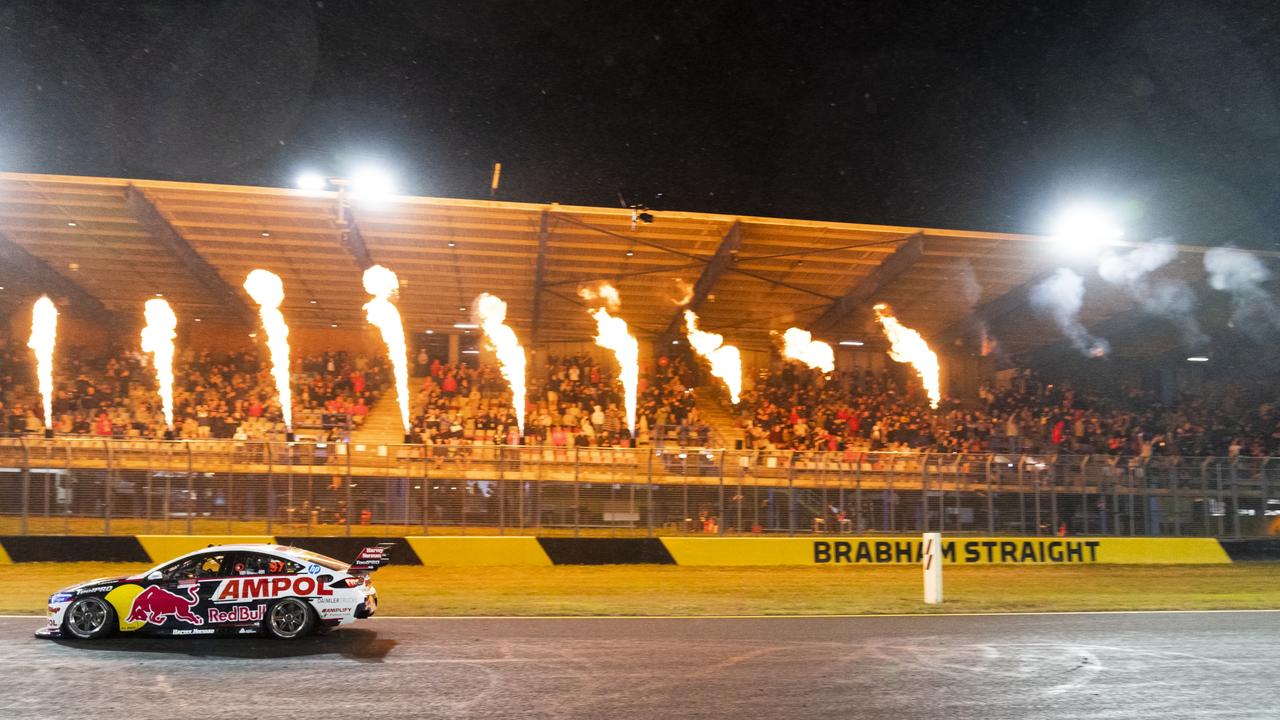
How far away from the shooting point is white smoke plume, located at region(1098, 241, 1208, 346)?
96.3 ft

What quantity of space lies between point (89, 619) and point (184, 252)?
65.1ft

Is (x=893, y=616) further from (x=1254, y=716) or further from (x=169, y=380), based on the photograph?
(x=169, y=380)

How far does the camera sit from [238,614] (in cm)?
1199

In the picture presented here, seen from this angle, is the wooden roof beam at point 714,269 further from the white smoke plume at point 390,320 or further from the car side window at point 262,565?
the car side window at point 262,565

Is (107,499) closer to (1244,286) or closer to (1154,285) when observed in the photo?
(1154,285)

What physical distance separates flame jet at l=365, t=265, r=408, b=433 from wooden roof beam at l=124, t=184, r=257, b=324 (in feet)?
14.3

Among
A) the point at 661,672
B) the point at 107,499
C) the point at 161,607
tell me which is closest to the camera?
the point at 661,672

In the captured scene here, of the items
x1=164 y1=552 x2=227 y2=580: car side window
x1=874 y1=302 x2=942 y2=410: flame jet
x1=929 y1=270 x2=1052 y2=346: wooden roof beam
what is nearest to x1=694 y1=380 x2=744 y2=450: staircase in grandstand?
x1=874 y1=302 x2=942 y2=410: flame jet

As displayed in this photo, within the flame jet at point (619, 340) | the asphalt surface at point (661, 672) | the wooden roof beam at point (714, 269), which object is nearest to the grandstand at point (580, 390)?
the wooden roof beam at point (714, 269)

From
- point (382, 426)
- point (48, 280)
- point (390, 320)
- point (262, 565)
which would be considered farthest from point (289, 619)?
point (48, 280)

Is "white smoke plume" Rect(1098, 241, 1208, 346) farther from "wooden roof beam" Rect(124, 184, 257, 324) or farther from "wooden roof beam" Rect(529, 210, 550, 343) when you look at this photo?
"wooden roof beam" Rect(124, 184, 257, 324)

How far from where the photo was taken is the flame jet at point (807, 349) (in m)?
37.1

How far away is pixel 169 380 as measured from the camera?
31.4m

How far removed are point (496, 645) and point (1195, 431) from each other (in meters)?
28.3
